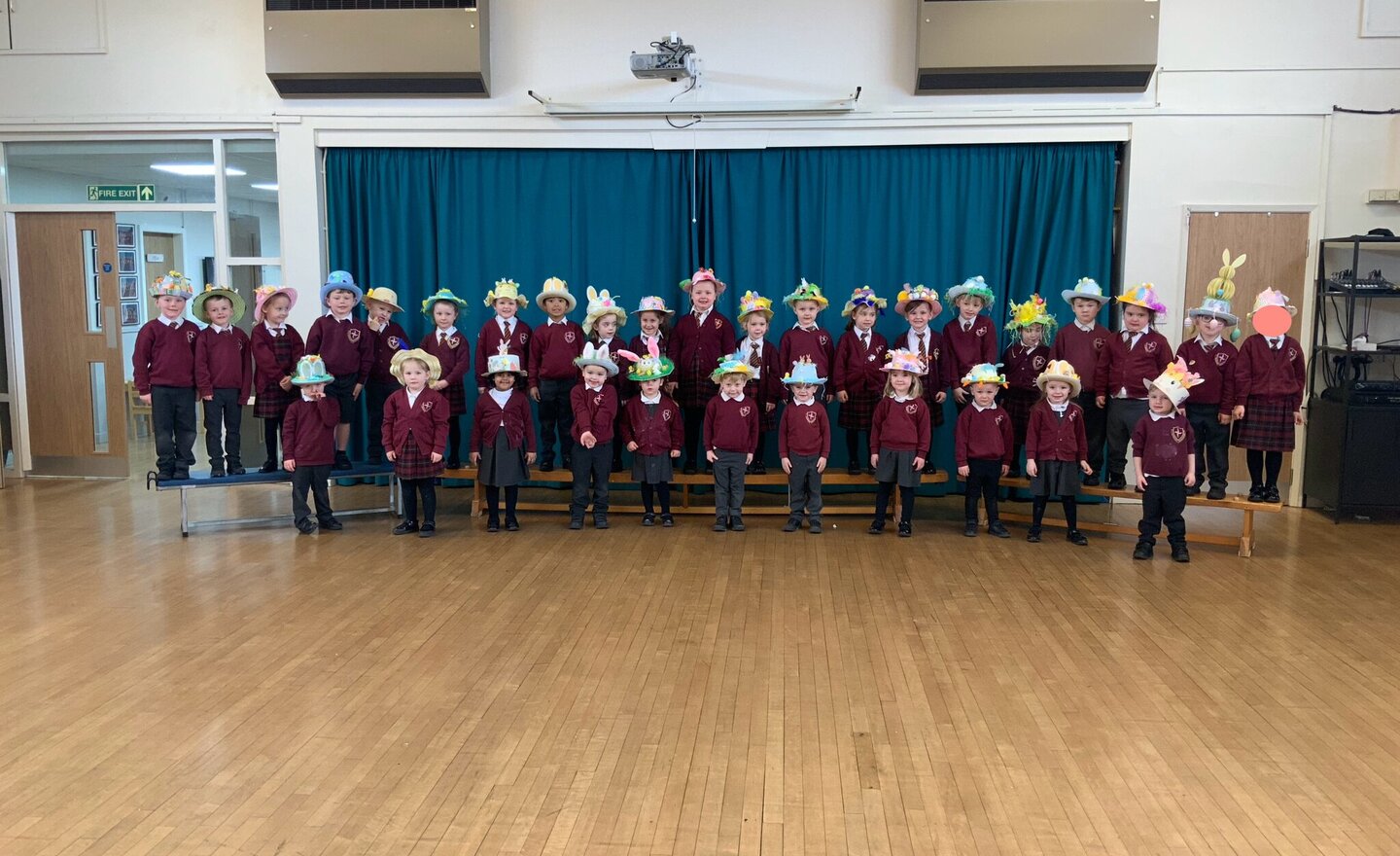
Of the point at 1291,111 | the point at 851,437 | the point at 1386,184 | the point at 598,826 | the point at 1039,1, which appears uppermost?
the point at 1039,1

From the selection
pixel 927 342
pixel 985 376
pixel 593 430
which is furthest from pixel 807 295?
pixel 593 430

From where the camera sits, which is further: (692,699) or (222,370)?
(222,370)

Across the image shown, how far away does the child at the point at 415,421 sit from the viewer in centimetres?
601

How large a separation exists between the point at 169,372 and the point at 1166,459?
5.92 m

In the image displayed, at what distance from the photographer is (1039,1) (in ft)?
22.5

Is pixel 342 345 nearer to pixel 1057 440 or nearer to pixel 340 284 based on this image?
pixel 340 284

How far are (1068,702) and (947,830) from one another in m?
1.08

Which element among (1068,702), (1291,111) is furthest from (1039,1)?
(1068,702)

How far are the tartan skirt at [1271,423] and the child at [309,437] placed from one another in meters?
5.49

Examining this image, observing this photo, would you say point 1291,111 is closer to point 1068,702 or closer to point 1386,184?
point 1386,184

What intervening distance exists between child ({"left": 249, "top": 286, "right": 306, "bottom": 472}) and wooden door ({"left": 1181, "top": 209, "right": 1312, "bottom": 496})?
6.10m

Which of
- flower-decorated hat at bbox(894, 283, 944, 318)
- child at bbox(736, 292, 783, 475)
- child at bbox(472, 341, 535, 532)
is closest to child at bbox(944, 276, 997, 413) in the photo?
flower-decorated hat at bbox(894, 283, 944, 318)

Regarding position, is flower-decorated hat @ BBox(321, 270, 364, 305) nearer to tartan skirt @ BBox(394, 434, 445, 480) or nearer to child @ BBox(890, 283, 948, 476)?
tartan skirt @ BBox(394, 434, 445, 480)

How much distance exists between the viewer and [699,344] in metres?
6.89
